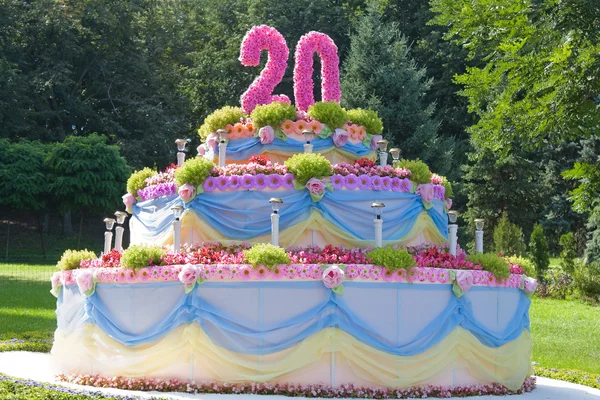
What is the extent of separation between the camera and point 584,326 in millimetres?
24859

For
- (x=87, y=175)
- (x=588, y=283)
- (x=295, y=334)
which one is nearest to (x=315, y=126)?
(x=295, y=334)

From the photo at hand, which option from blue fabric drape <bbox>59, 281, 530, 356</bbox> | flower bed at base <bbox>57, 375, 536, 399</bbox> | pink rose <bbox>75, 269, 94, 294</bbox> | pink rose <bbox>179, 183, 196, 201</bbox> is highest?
pink rose <bbox>179, 183, 196, 201</bbox>

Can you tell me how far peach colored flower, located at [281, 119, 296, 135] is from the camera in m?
15.0

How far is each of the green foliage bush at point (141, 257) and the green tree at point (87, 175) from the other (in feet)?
81.0

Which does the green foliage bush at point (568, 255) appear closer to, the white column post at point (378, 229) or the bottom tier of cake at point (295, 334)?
the bottom tier of cake at point (295, 334)

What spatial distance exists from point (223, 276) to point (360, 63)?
24472mm

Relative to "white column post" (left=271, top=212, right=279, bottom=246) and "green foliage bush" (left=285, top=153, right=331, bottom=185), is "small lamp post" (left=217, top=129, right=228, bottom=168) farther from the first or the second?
"white column post" (left=271, top=212, right=279, bottom=246)

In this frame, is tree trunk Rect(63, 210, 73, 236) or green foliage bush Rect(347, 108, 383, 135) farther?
tree trunk Rect(63, 210, 73, 236)

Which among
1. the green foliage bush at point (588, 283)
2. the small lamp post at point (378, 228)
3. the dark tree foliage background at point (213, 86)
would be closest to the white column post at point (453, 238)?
the small lamp post at point (378, 228)

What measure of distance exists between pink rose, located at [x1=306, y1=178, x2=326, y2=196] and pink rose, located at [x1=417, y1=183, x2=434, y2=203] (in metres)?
1.96

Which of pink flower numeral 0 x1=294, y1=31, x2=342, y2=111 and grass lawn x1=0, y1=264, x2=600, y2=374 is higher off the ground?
pink flower numeral 0 x1=294, y1=31, x2=342, y2=111

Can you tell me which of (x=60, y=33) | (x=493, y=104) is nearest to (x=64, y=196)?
(x=60, y=33)

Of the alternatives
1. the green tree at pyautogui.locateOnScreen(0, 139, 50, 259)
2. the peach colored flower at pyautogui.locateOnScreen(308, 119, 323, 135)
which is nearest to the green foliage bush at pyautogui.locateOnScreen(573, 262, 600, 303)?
the peach colored flower at pyautogui.locateOnScreen(308, 119, 323, 135)

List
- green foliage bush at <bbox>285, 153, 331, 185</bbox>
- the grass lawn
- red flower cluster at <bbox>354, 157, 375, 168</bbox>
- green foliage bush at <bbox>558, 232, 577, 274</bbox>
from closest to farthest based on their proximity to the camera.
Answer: green foliage bush at <bbox>285, 153, 331, 185</bbox>, red flower cluster at <bbox>354, 157, 375, 168</bbox>, the grass lawn, green foliage bush at <bbox>558, 232, 577, 274</bbox>
